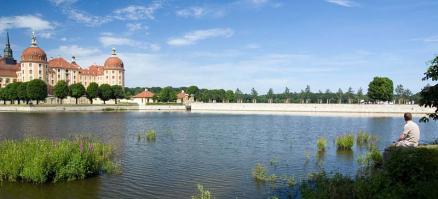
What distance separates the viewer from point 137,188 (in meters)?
16.2

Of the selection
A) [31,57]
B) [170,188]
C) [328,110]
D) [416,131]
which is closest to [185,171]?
[170,188]

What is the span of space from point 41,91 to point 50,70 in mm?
51020

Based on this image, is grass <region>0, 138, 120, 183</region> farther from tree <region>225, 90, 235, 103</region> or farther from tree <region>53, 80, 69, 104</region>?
tree <region>225, 90, 235, 103</region>

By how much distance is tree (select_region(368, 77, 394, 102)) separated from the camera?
102562mm

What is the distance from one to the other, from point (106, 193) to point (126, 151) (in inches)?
453

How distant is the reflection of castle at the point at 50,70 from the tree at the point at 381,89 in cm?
9900

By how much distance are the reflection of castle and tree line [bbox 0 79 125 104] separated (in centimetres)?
2523

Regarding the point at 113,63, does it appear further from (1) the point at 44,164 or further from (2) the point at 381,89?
(1) the point at 44,164

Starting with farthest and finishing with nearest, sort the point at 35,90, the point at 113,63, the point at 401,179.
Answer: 1. the point at 113,63
2. the point at 35,90
3. the point at 401,179

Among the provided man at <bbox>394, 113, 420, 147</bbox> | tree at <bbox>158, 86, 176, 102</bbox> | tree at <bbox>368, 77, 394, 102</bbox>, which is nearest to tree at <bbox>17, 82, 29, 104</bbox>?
tree at <bbox>158, 86, 176, 102</bbox>

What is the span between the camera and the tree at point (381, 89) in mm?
102562

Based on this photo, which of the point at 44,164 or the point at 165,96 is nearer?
the point at 44,164

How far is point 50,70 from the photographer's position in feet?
484

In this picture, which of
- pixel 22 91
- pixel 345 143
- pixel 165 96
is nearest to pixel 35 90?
pixel 22 91
